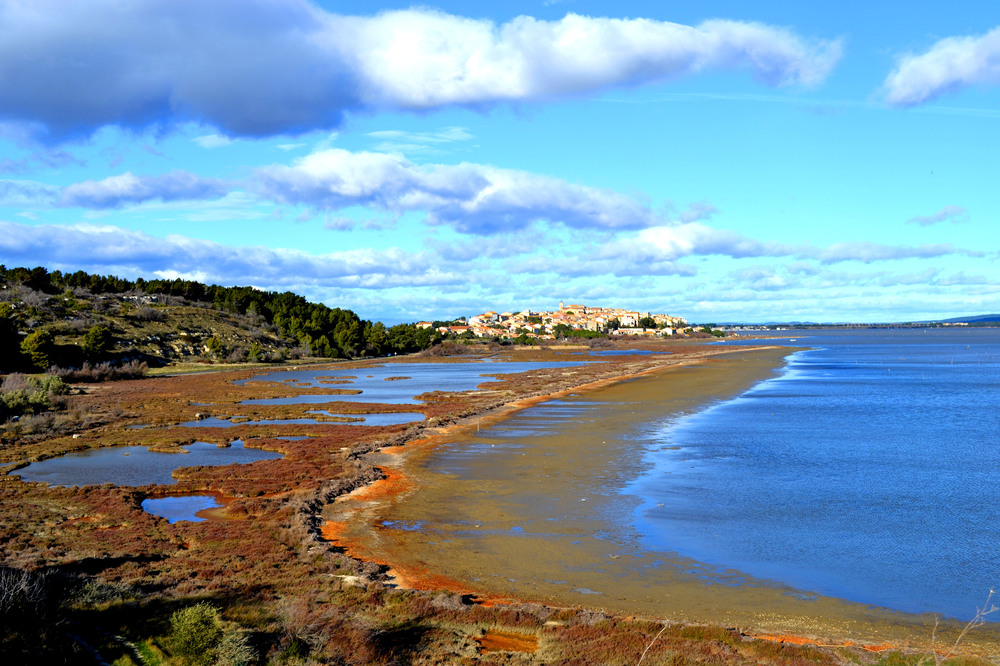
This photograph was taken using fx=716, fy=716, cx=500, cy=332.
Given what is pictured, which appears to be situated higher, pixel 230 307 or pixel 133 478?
pixel 230 307

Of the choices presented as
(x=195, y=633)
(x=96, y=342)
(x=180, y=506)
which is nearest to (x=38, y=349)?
(x=96, y=342)

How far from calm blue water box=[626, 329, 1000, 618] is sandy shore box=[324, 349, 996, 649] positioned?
800mm

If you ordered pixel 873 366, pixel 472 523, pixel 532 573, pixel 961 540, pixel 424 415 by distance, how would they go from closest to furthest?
pixel 532 573 → pixel 961 540 → pixel 472 523 → pixel 424 415 → pixel 873 366

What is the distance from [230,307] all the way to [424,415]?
257 feet

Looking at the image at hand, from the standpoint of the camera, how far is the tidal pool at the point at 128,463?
20.1 metres

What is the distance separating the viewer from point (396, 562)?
12430mm

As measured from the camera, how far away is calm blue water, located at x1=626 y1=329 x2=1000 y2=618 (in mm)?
11742

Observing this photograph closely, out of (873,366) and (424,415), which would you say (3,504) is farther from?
(873,366)

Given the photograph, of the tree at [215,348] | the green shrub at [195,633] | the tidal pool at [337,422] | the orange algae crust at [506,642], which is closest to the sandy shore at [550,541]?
the orange algae crust at [506,642]

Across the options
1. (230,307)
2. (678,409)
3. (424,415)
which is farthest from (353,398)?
(230,307)

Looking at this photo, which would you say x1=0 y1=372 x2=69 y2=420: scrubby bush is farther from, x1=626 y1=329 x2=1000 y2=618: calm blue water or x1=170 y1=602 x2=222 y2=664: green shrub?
x1=170 y1=602 x2=222 y2=664: green shrub

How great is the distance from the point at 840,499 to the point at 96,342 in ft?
212

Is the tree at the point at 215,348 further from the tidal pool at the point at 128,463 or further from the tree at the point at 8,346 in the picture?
the tidal pool at the point at 128,463

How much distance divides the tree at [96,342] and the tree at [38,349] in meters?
5.02
